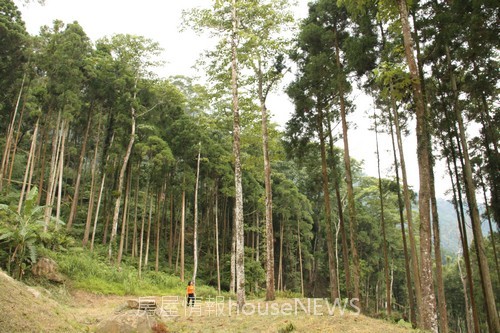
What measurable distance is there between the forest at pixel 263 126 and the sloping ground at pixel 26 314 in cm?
488

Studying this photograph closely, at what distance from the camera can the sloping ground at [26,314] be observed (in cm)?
584

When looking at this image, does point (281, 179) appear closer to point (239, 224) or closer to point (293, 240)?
point (293, 240)

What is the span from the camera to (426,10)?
37.7 ft

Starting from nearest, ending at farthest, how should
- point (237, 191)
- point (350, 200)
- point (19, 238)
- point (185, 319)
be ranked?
1. point (185, 319)
2. point (237, 191)
3. point (350, 200)
4. point (19, 238)

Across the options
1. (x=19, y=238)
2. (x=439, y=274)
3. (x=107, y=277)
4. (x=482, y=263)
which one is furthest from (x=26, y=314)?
(x=482, y=263)

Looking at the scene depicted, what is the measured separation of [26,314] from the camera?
250 inches

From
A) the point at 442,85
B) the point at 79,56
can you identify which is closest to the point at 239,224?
the point at 442,85

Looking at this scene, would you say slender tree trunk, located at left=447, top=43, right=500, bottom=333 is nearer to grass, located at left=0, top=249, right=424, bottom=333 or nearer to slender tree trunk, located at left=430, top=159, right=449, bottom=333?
slender tree trunk, located at left=430, top=159, right=449, bottom=333

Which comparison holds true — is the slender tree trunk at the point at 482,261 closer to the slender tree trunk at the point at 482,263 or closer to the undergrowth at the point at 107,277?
the slender tree trunk at the point at 482,263

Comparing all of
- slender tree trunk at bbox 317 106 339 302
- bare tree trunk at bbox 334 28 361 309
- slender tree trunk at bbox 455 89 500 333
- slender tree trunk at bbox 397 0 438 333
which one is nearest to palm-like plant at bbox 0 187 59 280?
slender tree trunk at bbox 317 106 339 302

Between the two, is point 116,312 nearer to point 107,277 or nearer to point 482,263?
point 107,277

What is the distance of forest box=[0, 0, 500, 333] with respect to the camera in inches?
402

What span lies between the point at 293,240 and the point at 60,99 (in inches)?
834

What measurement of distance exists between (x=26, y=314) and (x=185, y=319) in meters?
4.17
